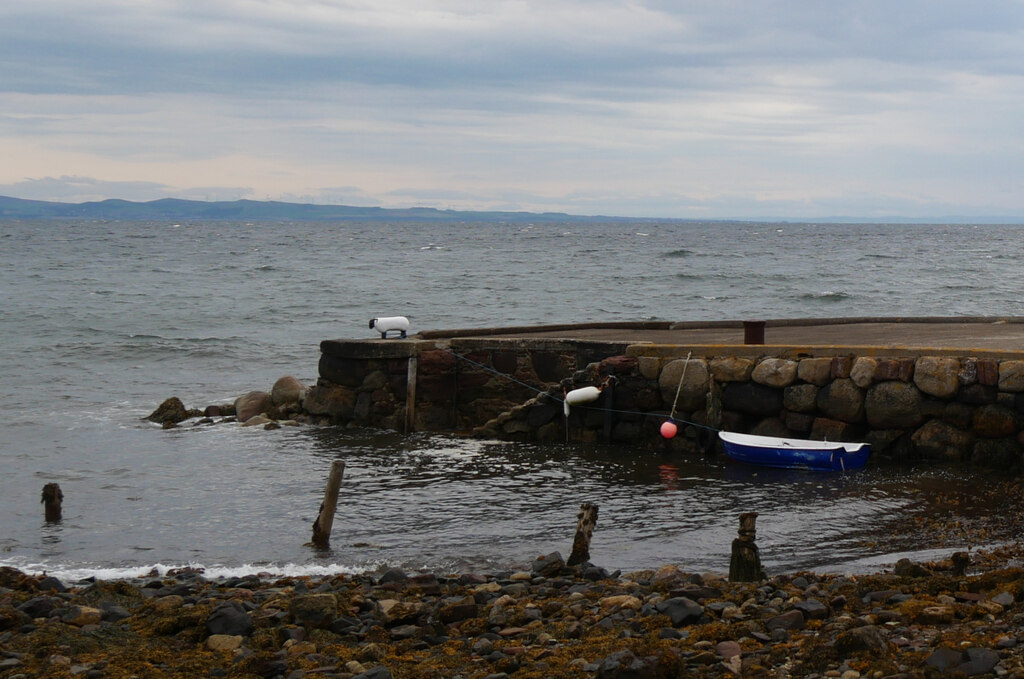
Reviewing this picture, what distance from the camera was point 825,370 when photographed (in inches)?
602

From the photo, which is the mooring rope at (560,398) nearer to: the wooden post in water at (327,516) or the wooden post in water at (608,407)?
the wooden post in water at (608,407)

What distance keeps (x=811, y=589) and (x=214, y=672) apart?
421 centimetres

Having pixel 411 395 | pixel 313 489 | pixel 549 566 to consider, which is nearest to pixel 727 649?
pixel 549 566

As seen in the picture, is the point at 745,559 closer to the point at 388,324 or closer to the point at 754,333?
the point at 754,333

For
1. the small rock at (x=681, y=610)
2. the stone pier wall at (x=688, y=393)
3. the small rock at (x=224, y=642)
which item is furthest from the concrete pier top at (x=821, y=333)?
the small rock at (x=224, y=642)

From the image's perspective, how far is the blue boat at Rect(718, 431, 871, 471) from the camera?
47.6 feet

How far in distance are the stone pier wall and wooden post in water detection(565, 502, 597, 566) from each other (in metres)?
6.03

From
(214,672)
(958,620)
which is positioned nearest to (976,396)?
(958,620)

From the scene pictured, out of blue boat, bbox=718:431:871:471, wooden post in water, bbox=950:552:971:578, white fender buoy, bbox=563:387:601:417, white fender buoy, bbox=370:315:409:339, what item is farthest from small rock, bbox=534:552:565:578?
white fender buoy, bbox=370:315:409:339

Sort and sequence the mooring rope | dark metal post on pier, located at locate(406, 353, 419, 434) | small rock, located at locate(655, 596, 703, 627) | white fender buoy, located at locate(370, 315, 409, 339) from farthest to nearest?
white fender buoy, located at locate(370, 315, 409, 339) → dark metal post on pier, located at locate(406, 353, 419, 434) → the mooring rope → small rock, located at locate(655, 596, 703, 627)

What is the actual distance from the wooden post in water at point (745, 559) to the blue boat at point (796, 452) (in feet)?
18.2

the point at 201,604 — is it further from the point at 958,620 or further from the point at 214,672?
the point at 958,620

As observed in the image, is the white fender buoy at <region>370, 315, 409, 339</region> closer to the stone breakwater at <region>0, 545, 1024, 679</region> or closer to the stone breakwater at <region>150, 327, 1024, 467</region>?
the stone breakwater at <region>150, 327, 1024, 467</region>

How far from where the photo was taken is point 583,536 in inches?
400
